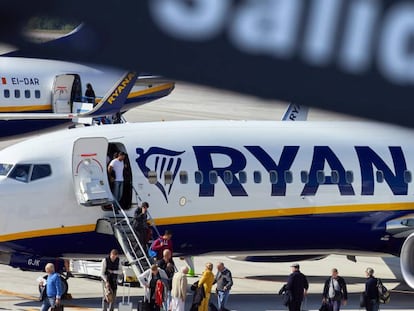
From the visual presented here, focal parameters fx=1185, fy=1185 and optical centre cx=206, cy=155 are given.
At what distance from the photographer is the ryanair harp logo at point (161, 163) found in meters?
23.5

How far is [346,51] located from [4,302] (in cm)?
2057

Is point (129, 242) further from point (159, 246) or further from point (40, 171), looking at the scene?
point (40, 171)

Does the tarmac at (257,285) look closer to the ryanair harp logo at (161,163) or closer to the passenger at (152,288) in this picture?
the ryanair harp logo at (161,163)

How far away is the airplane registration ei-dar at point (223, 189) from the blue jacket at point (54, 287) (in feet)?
8.00

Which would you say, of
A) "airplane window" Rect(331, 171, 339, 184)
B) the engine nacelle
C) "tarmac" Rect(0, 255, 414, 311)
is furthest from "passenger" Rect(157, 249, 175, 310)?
the engine nacelle

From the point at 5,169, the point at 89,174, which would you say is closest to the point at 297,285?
the point at 89,174

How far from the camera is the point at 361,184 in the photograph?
25.3 meters

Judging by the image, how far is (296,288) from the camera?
72.3 feet

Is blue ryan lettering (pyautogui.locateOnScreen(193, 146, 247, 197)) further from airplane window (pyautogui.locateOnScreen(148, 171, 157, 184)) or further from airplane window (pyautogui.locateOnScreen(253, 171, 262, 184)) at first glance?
airplane window (pyautogui.locateOnScreen(148, 171, 157, 184))

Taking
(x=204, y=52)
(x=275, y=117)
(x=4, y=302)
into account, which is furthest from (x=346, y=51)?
(x=275, y=117)

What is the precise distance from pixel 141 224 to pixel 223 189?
6.25 ft

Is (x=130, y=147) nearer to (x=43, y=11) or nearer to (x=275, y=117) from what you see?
(x=43, y=11)

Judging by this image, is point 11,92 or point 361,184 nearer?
point 361,184

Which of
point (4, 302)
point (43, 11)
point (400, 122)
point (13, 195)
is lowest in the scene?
point (4, 302)
